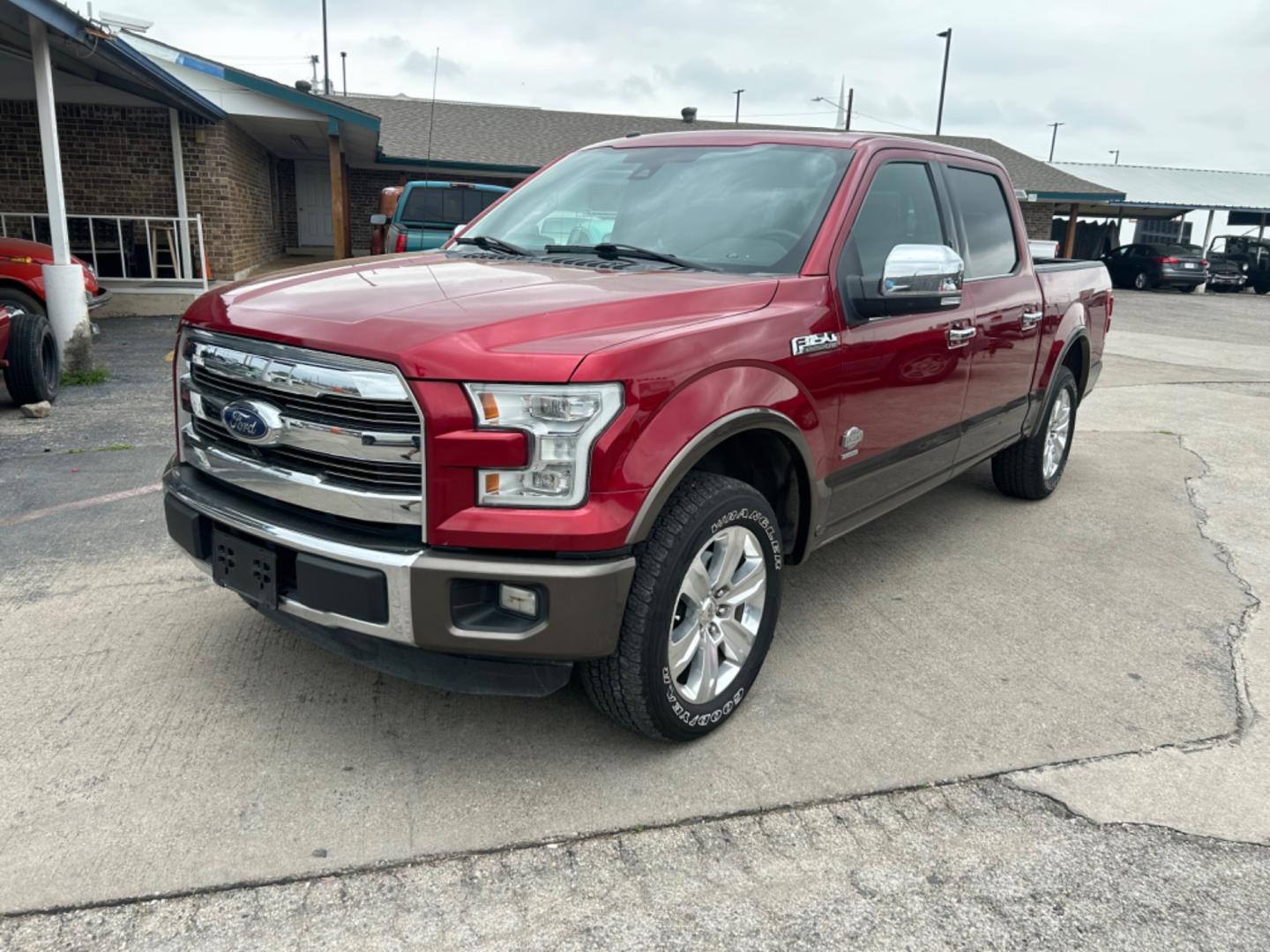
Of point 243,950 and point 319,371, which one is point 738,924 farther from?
point 319,371

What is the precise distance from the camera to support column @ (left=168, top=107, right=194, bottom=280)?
1407cm

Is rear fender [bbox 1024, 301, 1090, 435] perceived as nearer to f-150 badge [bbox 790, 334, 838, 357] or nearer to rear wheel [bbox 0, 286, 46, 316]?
f-150 badge [bbox 790, 334, 838, 357]

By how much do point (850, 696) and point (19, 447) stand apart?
5.54m

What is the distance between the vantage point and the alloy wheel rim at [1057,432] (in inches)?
223

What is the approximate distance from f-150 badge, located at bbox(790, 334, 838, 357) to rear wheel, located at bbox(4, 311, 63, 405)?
20.4 feet

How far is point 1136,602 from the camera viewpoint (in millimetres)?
4250

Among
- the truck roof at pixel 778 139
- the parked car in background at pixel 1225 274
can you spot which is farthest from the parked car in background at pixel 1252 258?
the truck roof at pixel 778 139

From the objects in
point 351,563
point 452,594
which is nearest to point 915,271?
point 452,594

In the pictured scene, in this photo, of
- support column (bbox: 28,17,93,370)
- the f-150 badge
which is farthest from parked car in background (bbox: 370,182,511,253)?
the f-150 badge

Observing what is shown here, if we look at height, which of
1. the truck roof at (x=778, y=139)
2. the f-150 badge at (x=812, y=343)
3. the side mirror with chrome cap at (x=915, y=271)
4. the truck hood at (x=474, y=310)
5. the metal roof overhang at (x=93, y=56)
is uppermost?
the metal roof overhang at (x=93, y=56)

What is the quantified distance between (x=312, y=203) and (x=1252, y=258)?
28.6m

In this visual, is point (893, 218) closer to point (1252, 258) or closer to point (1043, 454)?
point (1043, 454)

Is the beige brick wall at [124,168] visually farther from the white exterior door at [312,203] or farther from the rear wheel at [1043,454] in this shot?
the rear wheel at [1043,454]

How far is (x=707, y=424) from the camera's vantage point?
8.80 feet
